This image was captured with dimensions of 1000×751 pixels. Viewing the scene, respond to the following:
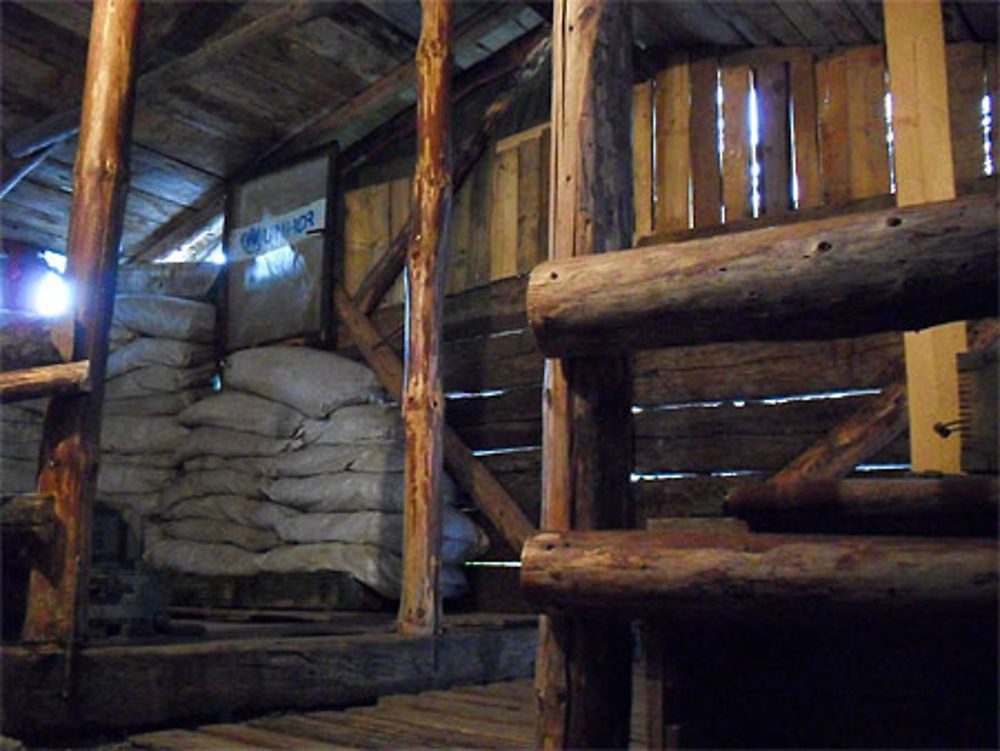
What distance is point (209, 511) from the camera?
6.29 metres

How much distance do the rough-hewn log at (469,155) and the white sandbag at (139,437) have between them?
1.43 metres

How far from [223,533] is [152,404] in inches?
45.8

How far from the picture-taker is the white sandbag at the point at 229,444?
622 cm

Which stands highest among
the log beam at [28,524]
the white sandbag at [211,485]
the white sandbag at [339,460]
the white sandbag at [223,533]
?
the white sandbag at [339,460]

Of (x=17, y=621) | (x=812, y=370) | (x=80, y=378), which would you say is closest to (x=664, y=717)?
(x=80, y=378)

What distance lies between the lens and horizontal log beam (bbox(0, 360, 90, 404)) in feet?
10.3

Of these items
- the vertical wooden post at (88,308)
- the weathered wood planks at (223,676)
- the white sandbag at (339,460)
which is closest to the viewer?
the weathered wood planks at (223,676)

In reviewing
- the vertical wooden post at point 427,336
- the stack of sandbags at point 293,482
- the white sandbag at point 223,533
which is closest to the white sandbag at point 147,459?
the stack of sandbags at point 293,482

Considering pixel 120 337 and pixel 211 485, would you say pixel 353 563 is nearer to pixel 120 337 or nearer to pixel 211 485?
pixel 211 485

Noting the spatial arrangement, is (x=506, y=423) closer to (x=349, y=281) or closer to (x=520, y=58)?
(x=349, y=281)

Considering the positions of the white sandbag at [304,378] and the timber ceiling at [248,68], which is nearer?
the timber ceiling at [248,68]

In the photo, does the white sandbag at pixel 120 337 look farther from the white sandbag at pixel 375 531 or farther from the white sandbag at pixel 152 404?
the white sandbag at pixel 375 531

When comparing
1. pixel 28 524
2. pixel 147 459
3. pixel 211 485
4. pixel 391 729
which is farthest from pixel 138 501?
pixel 391 729

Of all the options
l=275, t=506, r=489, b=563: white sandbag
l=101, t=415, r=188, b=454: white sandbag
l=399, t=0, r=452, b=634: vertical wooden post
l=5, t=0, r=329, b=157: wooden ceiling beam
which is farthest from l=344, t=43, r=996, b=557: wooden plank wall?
l=101, t=415, r=188, b=454: white sandbag
